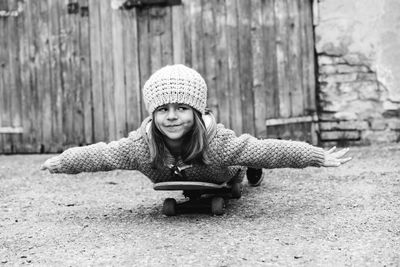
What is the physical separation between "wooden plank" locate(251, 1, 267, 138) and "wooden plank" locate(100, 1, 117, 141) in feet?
4.68

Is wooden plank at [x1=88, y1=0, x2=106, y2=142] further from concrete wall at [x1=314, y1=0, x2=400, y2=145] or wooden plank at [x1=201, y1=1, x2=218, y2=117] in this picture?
concrete wall at [x1=314, y1=0, x2=400, y2=145]

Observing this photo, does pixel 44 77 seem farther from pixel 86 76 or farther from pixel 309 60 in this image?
pixel 309 60

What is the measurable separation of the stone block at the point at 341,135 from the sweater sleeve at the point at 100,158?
128 inches

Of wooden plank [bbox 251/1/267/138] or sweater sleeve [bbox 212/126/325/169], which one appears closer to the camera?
sweater sleeve [bbox 212/126/325/169]

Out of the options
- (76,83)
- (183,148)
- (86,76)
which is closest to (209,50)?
(86,76)

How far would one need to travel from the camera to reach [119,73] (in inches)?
263

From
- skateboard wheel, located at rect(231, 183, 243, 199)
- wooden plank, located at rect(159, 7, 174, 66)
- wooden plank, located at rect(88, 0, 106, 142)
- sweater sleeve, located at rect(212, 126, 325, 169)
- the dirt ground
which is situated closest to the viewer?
the dirt ground

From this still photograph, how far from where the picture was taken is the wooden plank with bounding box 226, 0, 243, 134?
256 inches

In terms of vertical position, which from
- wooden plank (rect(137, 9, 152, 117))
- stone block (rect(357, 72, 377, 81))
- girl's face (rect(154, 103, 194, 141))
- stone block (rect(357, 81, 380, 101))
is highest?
wooden plank (rect(137, 9, 152, 117))

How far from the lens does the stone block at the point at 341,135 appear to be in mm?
6465

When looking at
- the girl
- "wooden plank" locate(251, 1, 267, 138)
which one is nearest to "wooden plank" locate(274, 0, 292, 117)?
"wooden plank" locate(251, 1, 267, 138)

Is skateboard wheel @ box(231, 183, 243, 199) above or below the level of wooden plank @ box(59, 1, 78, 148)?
below

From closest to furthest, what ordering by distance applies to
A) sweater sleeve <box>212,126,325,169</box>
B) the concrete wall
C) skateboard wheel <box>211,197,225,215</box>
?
1. sweater sleeve <box>212,126,325,169</box>
2. skateboard wheel <box>211,197,225,215</box>
3. the concrete wall

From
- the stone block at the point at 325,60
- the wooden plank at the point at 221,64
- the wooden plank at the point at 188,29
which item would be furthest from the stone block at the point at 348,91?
the wooden plank at the point at 188,29
